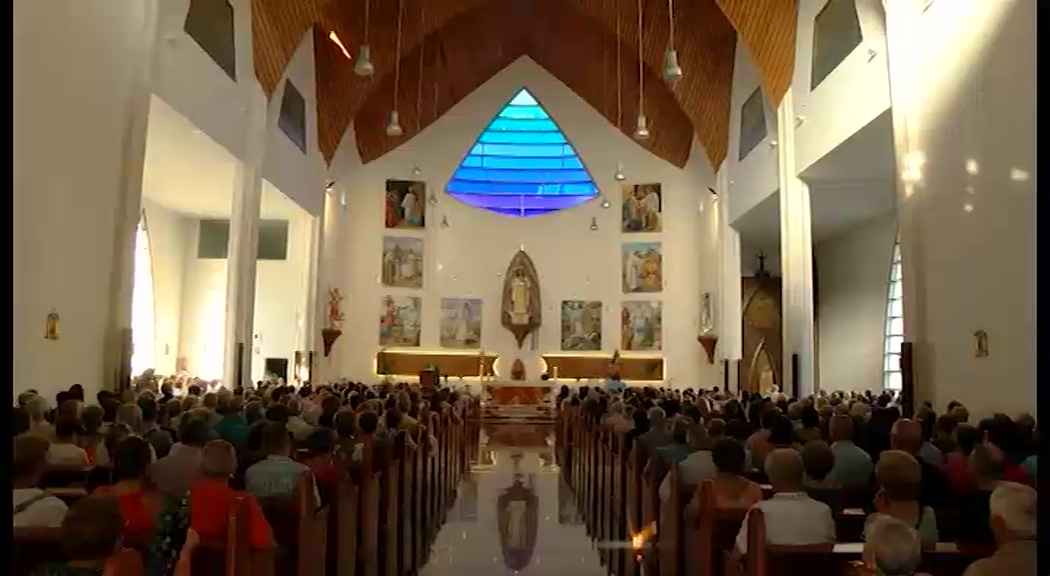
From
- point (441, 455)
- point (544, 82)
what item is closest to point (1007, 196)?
point (441, 455)

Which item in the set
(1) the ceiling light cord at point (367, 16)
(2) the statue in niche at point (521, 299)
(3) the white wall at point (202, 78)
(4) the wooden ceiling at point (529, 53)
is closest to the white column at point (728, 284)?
(4) the wooden ceiling at point (529, 53)

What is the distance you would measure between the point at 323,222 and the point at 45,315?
13.5 meters

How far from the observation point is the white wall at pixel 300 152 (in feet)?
60.2

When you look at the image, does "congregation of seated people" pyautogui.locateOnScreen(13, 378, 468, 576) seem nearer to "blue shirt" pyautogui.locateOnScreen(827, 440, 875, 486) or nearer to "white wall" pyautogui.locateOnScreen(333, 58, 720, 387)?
"blue shirt" pyautogui.locateOnScreen(827, 440, 875, 486)

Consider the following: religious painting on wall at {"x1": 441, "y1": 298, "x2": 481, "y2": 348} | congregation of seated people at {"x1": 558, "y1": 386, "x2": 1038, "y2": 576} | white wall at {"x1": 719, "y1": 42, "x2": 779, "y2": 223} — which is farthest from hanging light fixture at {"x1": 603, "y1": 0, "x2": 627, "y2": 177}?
congregation of seated people at {"x1": 558, "y1": 386, "x2": 1038, "y2": 576}

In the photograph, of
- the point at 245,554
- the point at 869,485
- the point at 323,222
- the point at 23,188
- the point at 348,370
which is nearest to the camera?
the point at 245,554

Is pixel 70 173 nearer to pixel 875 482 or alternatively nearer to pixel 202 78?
pixel 202 78

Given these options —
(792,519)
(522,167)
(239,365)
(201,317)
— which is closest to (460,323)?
(522,167)

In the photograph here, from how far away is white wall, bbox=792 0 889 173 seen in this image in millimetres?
12914

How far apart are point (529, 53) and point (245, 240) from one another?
38.7 feet

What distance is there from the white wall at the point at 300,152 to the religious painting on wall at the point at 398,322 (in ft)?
12.9

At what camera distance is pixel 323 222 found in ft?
75.3

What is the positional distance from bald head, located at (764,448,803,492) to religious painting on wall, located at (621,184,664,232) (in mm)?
21716

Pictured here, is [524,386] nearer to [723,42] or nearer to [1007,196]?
[723,42]
